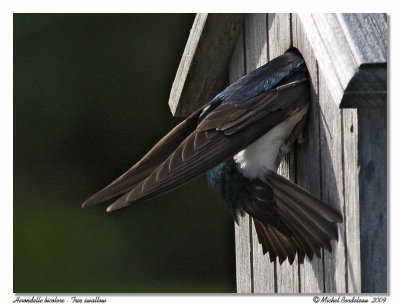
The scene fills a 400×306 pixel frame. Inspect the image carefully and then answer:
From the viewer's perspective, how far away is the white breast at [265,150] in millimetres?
2303

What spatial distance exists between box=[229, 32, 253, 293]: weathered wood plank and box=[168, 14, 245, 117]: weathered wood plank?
24 mm

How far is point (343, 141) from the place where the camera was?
2.12 m

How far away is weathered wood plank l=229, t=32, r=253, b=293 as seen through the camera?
9.10ft

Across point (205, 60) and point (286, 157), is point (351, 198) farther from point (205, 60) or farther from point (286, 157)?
point (205, 60)

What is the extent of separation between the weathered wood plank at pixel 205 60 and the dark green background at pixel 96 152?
136 cm

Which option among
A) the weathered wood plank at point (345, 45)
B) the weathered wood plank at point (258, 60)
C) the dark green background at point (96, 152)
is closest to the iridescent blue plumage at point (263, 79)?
the weathered wood plank at point (345, 45)

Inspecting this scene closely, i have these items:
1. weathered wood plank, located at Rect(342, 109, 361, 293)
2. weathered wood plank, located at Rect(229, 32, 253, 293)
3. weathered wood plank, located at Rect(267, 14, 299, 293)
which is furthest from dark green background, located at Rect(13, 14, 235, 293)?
weathered wood plank, located at Rect(342, 109, 361, 293)

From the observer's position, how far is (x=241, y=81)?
2.33 metres

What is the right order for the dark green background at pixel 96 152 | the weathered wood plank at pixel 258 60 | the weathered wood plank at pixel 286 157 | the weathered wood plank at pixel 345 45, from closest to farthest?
1. the weathered wood plank at pixel 345 45
2. the weathered wood plank at pixel 286 157
3. the weathered wood plank at pixel 258 60
4. the dark green background at pixel 96 152

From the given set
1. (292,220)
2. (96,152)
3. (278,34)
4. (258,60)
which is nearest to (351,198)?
(292,220)

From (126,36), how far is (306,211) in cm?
234

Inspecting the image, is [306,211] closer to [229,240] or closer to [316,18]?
[316,18]

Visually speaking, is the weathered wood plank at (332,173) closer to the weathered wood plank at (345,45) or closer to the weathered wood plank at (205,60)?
the weathered wood plank at (345,45)
